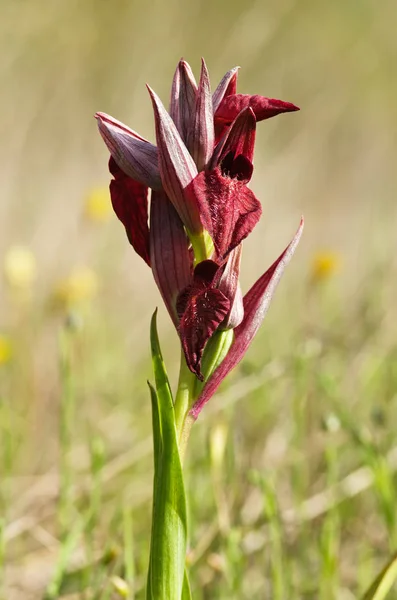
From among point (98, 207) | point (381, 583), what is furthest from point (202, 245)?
point (98, 207)

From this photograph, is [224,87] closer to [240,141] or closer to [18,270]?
[240,141]

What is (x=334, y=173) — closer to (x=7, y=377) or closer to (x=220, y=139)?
(x=7, y=377)

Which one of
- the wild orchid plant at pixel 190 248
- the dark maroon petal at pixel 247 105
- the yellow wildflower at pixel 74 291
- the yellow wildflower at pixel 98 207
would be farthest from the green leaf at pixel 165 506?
the yellow wildflower at pixel 98 207

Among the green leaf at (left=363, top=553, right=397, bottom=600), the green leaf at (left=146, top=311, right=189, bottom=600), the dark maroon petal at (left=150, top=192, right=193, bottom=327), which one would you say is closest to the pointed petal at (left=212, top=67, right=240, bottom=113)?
the dark maroon petal at (left=150, top=192, right=193, bottom=327)

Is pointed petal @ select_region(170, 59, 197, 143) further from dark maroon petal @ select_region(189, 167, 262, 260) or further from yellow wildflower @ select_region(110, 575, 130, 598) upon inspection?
yellow wildflower @ select_region(110, 575, 130, 598)

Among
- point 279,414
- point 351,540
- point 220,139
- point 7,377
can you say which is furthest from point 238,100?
point 7,377
